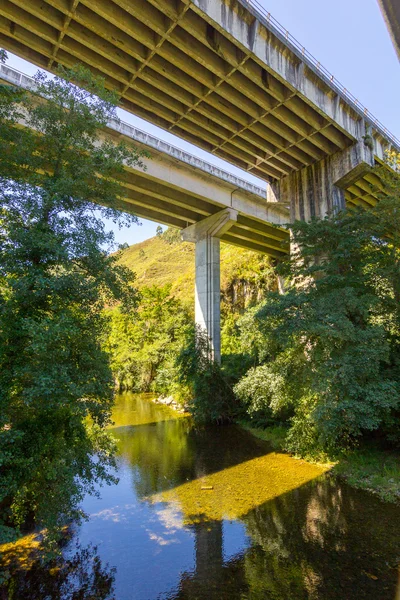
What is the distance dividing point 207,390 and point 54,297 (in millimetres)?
11419

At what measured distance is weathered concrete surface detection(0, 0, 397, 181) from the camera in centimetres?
1024

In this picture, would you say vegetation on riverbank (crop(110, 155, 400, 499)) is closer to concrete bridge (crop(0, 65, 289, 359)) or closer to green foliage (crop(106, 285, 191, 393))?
concrete bridge (crop(0, 65, 289, 359))

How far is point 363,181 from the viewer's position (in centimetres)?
1927

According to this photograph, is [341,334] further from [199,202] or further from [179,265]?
[179,265]

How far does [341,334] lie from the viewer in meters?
8.79

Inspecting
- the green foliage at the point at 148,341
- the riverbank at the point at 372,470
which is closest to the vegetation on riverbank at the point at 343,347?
the riverbank at the point at 372,470

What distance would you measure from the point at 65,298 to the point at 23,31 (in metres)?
10.3

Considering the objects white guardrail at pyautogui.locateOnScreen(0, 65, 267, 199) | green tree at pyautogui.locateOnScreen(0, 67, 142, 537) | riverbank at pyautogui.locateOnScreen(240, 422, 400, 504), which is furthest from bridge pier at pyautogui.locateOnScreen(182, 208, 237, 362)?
green tree at pyautogui.locateOnScreen(0, 67, 142, 537)

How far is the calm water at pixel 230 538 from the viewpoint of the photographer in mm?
5316

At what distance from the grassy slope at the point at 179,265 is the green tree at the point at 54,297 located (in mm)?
1761

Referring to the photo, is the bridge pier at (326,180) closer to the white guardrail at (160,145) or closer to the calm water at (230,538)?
the white guardrail at (160,145)

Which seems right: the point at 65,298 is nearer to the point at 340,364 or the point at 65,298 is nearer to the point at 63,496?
the point at 63,496

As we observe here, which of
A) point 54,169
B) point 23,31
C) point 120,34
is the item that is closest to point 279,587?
point 54,169

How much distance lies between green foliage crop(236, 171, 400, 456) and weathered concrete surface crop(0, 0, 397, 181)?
4862 mm
